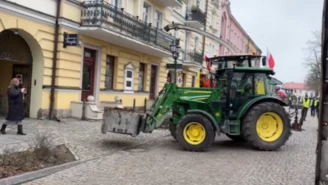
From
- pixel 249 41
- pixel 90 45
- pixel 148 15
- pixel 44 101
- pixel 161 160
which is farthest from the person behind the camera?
pixel 249 41

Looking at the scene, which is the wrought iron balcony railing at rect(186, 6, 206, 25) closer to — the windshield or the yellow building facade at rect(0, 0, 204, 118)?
the yellow building facade at rect(0, 0, 204, 118)

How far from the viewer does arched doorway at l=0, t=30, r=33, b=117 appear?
1403 cm

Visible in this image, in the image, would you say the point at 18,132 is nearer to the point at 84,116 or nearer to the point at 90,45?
the point at 84,116

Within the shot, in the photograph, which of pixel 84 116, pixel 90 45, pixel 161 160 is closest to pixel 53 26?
pixel 90 45

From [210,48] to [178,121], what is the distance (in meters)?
25.7

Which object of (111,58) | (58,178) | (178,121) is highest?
(111,58)

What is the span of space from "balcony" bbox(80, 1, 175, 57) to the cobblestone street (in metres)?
5.24

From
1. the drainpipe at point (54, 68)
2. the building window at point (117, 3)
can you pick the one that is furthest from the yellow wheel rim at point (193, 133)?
the building window at point (117, 3)

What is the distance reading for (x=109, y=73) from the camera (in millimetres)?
19172

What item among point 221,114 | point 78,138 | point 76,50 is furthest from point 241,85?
point 76,50

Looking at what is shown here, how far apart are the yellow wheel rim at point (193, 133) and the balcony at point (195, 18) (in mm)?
19370

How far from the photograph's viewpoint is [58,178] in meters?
6.92

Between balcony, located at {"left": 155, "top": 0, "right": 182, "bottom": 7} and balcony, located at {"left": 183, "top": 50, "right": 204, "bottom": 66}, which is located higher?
balcony, located at {"left": 155, "top": 0, "right": 182, "bottom": 7}

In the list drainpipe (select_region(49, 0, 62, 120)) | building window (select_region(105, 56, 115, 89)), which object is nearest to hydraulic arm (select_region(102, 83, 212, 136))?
drainpipe (select_region(49, 0, 62, 120))
